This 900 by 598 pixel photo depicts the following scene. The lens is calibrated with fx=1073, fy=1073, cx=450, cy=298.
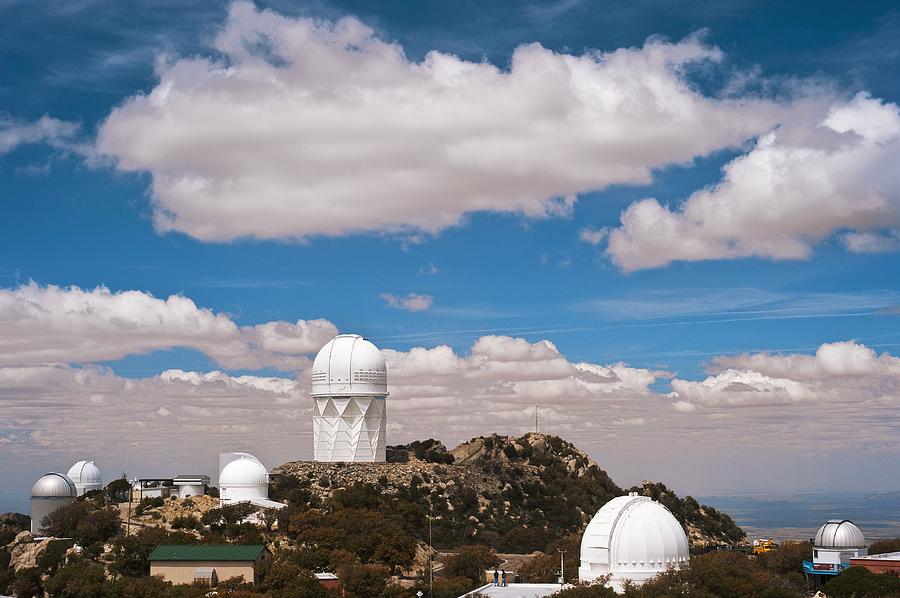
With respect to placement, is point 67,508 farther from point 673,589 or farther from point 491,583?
point 673,589

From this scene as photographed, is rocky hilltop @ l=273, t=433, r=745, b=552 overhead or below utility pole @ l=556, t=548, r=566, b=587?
overhead

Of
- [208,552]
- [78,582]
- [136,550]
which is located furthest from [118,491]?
[208,552]

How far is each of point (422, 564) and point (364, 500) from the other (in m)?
6.86

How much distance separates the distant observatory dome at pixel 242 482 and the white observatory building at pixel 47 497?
38.2ft

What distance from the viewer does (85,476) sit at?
3580 inches

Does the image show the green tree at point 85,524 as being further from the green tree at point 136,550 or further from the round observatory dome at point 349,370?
the round observatory dome at point 349,370

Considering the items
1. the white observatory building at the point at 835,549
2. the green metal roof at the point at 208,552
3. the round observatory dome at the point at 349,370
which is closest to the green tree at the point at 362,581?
the green metal roof at the point at 208,552

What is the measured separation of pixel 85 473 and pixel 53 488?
42.2 feet

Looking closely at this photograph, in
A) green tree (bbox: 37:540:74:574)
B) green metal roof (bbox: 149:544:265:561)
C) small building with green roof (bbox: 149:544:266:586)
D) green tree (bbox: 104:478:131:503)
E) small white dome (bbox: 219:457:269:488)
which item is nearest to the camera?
small building with green roof (bbox: 149:544:266:586)

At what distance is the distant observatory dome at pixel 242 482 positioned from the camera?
75.9 m

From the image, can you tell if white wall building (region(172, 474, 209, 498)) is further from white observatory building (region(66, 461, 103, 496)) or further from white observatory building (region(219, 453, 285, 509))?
white observatory building (region(66, 461, 103, 496))

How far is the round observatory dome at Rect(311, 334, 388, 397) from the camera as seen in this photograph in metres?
82.8

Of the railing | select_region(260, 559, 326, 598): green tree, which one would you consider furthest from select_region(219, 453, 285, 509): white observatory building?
the railing

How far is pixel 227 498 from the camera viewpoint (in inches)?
2987
